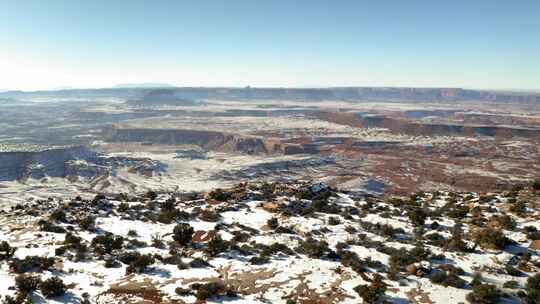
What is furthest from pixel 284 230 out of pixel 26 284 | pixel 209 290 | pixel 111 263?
pixel 26 284

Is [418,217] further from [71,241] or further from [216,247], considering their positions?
[71,241]

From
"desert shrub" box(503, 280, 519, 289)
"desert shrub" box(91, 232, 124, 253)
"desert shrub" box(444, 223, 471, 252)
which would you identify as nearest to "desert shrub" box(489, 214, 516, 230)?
"desert shrub" box(444, 223, 471, 252)

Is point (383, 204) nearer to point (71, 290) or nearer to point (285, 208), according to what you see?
point (285, 208)

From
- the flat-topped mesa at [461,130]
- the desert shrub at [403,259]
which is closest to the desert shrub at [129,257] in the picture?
the desert shrub at [403,259]

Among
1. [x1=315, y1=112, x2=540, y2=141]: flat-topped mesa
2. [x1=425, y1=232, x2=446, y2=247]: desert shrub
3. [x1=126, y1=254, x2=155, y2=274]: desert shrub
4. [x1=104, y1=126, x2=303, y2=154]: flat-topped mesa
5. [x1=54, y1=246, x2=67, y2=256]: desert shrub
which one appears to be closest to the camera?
[x1=126, y1=254, x2=155, y2=274]: desert shrub

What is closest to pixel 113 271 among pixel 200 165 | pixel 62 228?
pixel 62 228

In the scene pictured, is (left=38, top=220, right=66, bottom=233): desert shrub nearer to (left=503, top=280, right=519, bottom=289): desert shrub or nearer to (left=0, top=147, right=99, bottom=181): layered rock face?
(left=503, top=280, right=519, bottom=289): desert shrub
